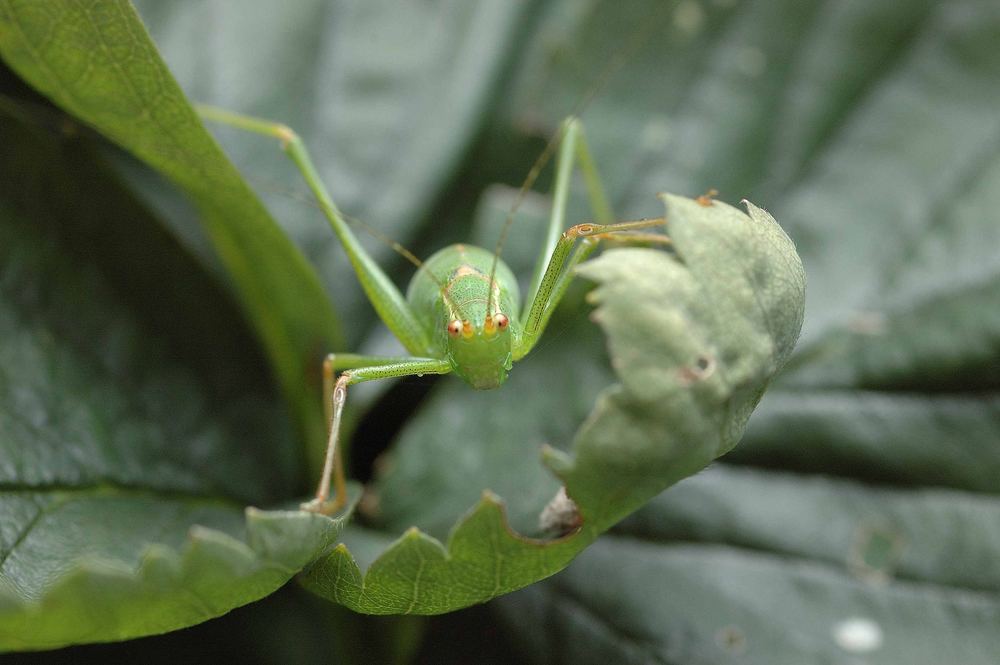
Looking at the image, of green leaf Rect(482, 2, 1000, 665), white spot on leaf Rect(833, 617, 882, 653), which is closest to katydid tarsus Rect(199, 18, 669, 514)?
green leaf Rect(482, 2, 1000, 665)

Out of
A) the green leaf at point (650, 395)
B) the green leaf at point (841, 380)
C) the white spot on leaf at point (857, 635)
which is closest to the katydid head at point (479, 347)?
the green leaf at point (841, 380)

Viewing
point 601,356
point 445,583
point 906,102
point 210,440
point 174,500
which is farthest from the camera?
point 906,102

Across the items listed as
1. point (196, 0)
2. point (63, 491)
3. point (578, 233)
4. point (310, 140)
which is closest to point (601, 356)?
point (578, 233)

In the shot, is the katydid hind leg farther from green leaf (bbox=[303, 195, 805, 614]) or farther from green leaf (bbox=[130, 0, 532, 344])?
green leaf (bbox=[303, 195, 805, 614])

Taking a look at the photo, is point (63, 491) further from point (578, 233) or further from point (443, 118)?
point (443, 118)

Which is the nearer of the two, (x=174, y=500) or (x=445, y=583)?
(x=445, y=583)

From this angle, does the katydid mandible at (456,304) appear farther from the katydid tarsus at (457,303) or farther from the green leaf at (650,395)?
the green leaf at (650,395)
